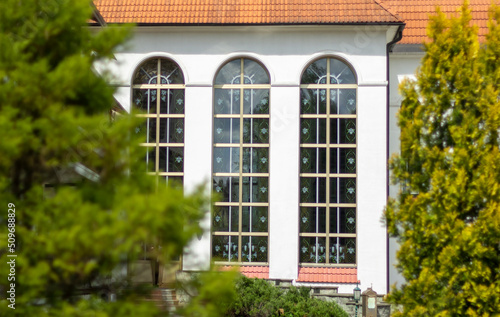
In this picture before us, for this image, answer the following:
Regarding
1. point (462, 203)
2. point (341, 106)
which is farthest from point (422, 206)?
point (341, 106)

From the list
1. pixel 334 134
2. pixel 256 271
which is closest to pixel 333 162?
pixel 334 134

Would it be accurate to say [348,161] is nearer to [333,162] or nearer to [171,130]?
[333,162]

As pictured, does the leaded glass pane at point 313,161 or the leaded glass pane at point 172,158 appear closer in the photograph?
the leaded glass pane at point 313,161

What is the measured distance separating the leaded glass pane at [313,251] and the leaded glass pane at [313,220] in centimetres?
Result: 27

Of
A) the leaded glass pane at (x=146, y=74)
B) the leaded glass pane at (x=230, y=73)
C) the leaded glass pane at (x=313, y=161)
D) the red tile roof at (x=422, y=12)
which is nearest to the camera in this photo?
the leaded glass pane at (x=313, y=161)

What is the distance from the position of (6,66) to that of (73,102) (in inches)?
22.1

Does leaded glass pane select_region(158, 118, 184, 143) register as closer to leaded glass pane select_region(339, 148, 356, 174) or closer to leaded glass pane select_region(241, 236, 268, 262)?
leaded glass pane select_region(241, 236, 268, 262)

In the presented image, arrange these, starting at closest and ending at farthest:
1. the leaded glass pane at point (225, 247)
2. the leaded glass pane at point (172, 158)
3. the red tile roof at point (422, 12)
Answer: the leaded glass pane at point (225, 247) < the leaded glass pane at point (172, 158) < the red tile roof at point (422, 12)

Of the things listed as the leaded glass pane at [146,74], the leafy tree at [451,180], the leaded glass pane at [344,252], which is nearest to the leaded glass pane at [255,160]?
the leaded glass pane at [344,252]

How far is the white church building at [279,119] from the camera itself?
656 inches

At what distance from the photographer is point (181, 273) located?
15445 millimetres

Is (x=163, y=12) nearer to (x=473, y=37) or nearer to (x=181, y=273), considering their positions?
(x=181, y=273)

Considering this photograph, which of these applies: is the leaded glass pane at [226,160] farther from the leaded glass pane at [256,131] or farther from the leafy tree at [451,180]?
the leafy tree at [451,180]

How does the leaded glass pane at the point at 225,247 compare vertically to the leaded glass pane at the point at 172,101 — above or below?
below
